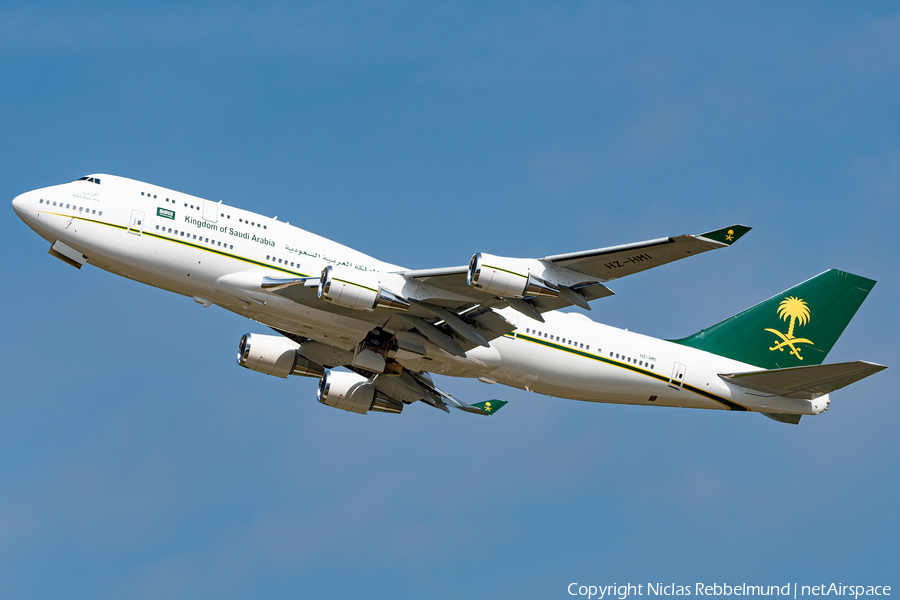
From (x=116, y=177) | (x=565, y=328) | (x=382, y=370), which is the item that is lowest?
(x=382, y=370)

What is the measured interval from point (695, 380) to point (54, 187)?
2526 centimetres

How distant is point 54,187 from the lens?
32.9 m

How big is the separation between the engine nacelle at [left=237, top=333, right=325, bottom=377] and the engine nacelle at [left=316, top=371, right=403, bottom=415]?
181 cm

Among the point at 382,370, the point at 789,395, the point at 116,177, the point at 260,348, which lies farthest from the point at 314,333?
the point at 789,395

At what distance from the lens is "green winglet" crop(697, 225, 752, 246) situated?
27.0m

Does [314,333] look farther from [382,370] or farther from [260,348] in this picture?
[260,348]

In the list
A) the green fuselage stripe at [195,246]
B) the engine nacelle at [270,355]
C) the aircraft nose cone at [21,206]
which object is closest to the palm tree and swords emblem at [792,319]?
the engine nacelle at [270,355]

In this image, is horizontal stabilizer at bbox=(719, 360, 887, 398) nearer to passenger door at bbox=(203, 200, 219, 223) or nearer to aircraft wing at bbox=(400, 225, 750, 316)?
aircraft wing at bbox=(400, 225, 750, 316)

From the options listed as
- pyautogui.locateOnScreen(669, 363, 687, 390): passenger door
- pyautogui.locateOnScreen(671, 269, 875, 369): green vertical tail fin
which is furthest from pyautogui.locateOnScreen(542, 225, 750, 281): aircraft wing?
pyautogui.locateOnScreen(671, 269, 875, 369): green vertical tail fin

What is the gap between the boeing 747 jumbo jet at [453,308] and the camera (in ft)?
105

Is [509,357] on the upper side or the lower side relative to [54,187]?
lower

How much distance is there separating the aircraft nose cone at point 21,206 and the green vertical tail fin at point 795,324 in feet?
86.1

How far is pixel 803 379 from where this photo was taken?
3712cm

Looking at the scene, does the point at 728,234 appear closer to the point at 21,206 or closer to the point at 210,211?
the point at 210,211
